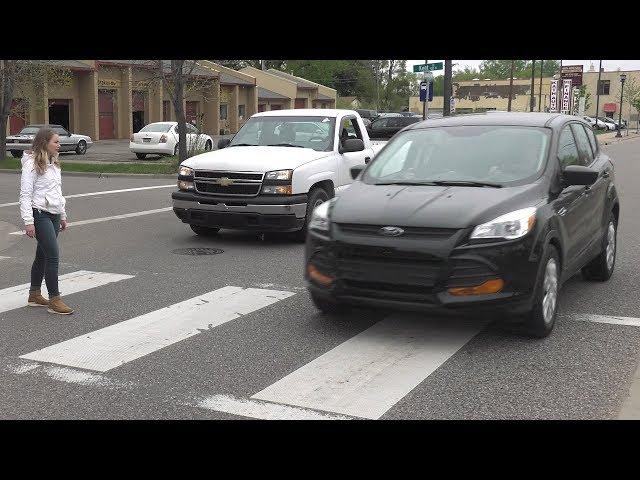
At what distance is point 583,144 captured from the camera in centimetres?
794

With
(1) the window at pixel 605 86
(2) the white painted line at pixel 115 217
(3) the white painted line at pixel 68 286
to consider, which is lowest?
(2) the white painted line at pixel 115 217

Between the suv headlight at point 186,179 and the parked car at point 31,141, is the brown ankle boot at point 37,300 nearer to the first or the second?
the suv headlight at point 186,179

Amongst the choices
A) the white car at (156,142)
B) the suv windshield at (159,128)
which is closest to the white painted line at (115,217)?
the white car at (156,142)

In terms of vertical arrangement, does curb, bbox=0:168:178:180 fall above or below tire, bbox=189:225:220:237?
below

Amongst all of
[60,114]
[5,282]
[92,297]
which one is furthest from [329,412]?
[60,114]

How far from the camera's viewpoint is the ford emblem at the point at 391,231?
5887mm

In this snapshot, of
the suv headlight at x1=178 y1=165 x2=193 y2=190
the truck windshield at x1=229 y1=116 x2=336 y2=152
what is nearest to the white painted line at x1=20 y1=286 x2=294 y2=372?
the suv headlight at x1=178 y1=165 x2=193 y2=190

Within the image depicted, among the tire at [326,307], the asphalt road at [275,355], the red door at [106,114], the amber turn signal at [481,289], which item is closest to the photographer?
the asphalt road at [275,355]

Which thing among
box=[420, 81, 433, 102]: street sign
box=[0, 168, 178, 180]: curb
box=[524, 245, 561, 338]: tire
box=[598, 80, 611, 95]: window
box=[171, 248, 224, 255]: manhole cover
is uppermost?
box=[598, 80, 611, 95]: window

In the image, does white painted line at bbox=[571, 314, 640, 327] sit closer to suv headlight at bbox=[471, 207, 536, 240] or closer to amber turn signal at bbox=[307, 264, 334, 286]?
suv headlight at bbox=[471, 207, 536, 240]

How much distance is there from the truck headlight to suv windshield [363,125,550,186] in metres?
2.90

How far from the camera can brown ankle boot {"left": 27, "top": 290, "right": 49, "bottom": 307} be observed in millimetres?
7402

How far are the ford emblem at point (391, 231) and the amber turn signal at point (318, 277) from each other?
589 millimetres
